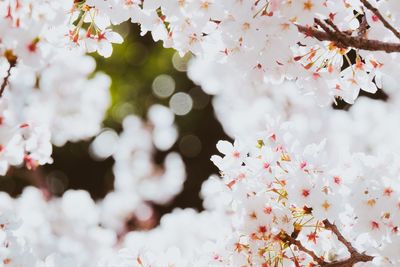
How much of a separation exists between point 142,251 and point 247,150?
21.5 inches

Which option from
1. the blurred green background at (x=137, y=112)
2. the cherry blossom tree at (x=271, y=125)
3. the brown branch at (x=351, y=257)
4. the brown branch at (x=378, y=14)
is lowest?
the blurred green background at (x=137, y=112)

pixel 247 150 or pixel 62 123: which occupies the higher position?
pixel 247 150

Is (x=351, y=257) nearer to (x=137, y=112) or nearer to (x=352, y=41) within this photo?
(x=352, y=41)

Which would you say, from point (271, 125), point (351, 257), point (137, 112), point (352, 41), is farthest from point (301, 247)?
point (137, 112)

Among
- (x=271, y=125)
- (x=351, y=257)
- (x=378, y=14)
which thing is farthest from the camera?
(x=271, y=125)

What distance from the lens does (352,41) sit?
2189mm

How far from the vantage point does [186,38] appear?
241cm

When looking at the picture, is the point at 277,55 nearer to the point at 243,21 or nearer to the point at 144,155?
the point at 243,21

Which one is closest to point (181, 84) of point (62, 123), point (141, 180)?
point (141, 180)

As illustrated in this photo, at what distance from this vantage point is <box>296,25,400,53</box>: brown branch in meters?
2.17

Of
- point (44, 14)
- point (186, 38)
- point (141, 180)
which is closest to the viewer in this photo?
point (44, 14)

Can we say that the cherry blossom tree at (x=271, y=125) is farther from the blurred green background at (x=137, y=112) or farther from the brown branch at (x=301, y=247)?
the blurred green background at (x=137, y=112)

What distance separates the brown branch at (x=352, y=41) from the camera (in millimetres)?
2174

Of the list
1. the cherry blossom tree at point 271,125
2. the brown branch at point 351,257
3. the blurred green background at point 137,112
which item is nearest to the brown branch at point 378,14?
the cherry blossom tree at point 271,125
